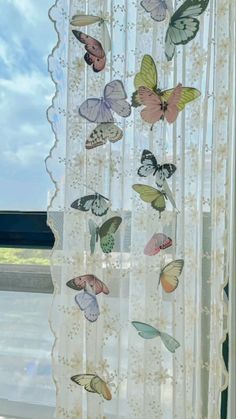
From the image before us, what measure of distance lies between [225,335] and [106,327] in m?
0.22

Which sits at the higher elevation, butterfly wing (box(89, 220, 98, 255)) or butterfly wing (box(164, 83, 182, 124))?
butterfly wing (box(164, 83, 182, 124))

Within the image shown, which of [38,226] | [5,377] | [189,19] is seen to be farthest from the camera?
[5,377]

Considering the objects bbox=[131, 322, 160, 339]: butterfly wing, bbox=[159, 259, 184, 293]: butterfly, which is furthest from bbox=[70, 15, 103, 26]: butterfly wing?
bbox=[131, 322, 160, 339]: butterfly wing

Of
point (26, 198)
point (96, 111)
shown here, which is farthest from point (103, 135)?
point (26, 198)

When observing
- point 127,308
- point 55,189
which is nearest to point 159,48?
point 55,189

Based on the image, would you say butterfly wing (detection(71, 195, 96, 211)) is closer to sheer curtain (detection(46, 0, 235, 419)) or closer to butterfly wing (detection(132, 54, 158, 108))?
sheer curtain (detection(46, 0, 235, 419))

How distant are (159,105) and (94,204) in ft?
0.72

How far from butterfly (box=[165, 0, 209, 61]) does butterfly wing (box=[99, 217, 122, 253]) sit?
1.13 ft

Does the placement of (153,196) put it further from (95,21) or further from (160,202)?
(95,21)

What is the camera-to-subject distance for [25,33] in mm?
1049

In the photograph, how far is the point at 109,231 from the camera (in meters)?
0.80

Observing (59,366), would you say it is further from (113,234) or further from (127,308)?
(113,234)

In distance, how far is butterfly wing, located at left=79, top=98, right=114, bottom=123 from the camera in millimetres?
798

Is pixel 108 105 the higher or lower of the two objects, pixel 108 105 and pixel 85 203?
the higher
